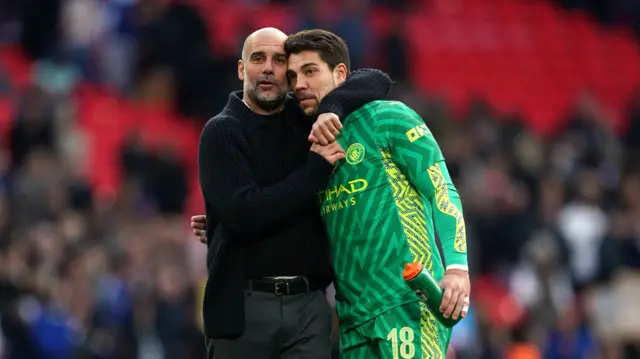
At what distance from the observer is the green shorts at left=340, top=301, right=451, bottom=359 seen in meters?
6.55

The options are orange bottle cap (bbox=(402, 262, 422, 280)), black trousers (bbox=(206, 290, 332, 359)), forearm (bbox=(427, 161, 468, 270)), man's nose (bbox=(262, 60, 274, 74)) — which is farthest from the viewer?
man's nose (bbox=(262, 60, 274, 74))

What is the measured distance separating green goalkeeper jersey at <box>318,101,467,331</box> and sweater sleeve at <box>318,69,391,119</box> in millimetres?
77

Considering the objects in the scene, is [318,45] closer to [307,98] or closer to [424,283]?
[307,98]

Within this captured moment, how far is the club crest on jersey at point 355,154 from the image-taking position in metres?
6.72

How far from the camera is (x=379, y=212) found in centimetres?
667

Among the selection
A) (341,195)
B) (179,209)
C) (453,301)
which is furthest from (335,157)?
(179,209)

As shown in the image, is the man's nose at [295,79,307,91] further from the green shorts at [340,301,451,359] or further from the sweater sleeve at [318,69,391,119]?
the green shorts at [340,301,451,359]

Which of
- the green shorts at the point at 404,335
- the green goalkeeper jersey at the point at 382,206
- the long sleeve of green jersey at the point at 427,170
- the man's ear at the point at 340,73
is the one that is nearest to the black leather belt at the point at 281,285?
the green goalkeeper jersey at the point at 382,206

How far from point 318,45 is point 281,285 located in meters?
1.06

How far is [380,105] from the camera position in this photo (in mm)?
6789

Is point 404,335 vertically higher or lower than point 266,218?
lower

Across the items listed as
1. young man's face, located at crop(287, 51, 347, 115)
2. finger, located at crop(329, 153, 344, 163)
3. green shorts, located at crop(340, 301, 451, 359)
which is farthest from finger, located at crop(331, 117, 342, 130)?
green shorts, located at crop(340, 301, 451, 359)

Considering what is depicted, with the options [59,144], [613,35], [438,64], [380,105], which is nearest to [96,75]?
[59,144]

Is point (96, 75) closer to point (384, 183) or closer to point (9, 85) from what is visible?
point (9, 85)
